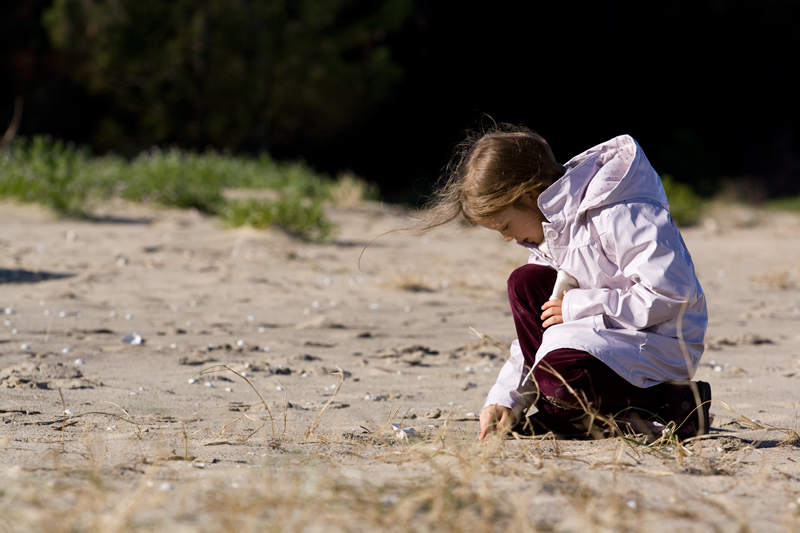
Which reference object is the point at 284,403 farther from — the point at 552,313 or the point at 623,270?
the point at 623,270

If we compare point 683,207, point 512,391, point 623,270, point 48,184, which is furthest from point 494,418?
point 683,207

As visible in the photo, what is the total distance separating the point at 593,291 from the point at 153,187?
21.5 ft

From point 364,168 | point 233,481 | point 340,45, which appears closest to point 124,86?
point 340,45

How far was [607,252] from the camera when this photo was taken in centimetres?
210

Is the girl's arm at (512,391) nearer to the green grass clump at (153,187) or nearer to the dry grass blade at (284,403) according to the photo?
the dry grass blade at (284,403)

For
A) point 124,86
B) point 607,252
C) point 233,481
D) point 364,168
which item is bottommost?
point 364,168

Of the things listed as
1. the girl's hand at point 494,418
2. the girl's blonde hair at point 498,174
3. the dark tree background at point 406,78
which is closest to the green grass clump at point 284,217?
the girl's blonde hair at point 498,174

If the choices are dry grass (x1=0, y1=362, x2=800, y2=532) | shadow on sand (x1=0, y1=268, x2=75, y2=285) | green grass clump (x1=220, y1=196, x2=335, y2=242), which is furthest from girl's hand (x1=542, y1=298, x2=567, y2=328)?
green grass clump (x1=220, y1=196, x2=335, y2=242)

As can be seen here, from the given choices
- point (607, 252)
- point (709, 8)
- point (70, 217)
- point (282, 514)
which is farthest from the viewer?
point (709, 8)

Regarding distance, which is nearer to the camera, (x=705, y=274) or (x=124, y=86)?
(x=705, y=274)

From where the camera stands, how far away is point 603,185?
2.08 metres

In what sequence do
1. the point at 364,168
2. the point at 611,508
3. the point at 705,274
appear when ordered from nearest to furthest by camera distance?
the point at 611,508
the point at 705,274
the point at 364,168

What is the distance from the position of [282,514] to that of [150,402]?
135 centimetres

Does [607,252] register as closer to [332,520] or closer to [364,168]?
[332,520]
